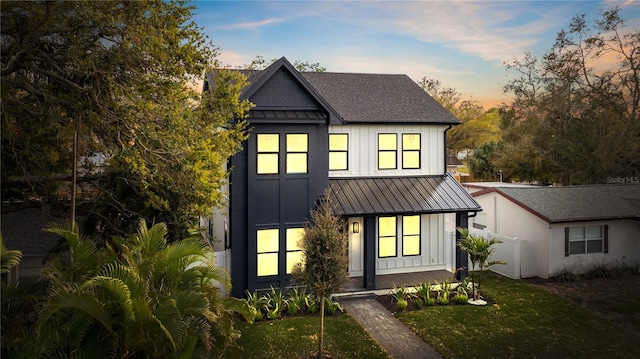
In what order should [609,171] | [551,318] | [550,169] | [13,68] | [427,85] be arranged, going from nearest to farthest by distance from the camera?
[13,68] → [551,318] → [609,171] → [550,169] → [427,85]

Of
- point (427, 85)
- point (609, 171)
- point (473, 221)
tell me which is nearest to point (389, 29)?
point (473, 221)

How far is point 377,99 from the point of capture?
19.0 meters

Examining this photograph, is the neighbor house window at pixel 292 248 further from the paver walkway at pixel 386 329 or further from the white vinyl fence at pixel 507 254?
the white vinyl fence at pixel 507 254

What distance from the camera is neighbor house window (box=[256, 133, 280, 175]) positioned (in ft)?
49.7

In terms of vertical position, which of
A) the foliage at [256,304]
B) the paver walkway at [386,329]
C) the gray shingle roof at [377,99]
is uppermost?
the gray shingle roof at [377,99]

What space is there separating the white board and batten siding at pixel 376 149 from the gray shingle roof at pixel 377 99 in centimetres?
41

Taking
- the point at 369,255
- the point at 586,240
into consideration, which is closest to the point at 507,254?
the point at 586,240

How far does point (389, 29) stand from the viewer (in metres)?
17.8

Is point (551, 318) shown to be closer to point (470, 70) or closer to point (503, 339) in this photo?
point (503, 339)

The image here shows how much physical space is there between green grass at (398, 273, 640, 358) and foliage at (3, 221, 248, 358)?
256 inches

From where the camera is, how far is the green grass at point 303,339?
36.6 ft

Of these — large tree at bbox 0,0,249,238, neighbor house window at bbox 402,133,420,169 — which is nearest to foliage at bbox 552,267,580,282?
neighbor house window at bbox 402,133,420,169

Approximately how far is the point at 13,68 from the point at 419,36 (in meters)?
14.9

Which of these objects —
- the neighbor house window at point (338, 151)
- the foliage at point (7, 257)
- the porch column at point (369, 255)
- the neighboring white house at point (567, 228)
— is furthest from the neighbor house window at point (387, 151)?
the foliage at point (7, 257)
